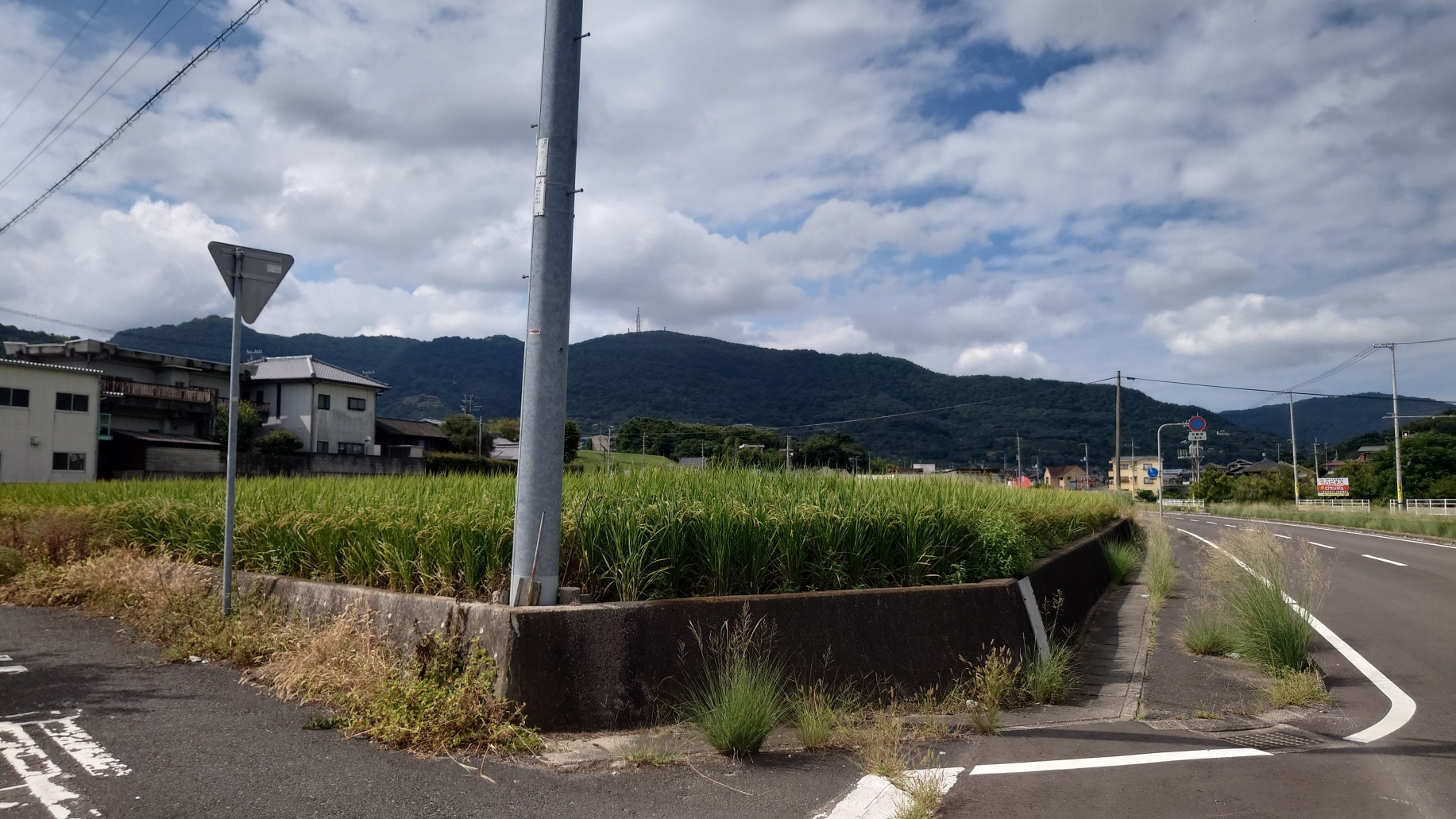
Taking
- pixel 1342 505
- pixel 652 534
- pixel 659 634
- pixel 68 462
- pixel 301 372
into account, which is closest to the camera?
pixel 659 634

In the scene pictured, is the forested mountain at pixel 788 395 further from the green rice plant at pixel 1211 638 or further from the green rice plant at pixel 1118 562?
the green rice plant at pixel 1211 638

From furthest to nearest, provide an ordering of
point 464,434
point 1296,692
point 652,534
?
point 464,434 < point 1296,692 < point 652,534

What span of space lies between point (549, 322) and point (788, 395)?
152 meters

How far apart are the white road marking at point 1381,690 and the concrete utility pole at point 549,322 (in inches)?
216

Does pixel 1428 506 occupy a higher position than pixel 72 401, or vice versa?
pixel 72 401

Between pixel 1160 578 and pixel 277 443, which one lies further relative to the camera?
pixel 277 443

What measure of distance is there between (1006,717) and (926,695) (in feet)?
1.94

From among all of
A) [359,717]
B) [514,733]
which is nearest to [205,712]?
[359,717]

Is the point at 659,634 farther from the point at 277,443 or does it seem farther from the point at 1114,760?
the point at 277,443

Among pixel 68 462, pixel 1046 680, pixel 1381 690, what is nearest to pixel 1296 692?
pixel 1381 690

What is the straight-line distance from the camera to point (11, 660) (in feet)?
24.6

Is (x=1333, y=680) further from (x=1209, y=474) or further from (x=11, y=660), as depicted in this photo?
(x=1209, y=474)

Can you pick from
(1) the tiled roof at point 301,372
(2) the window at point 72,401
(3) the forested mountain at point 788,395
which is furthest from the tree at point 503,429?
(2) the window at point 72,401

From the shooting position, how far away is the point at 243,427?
171 feet
